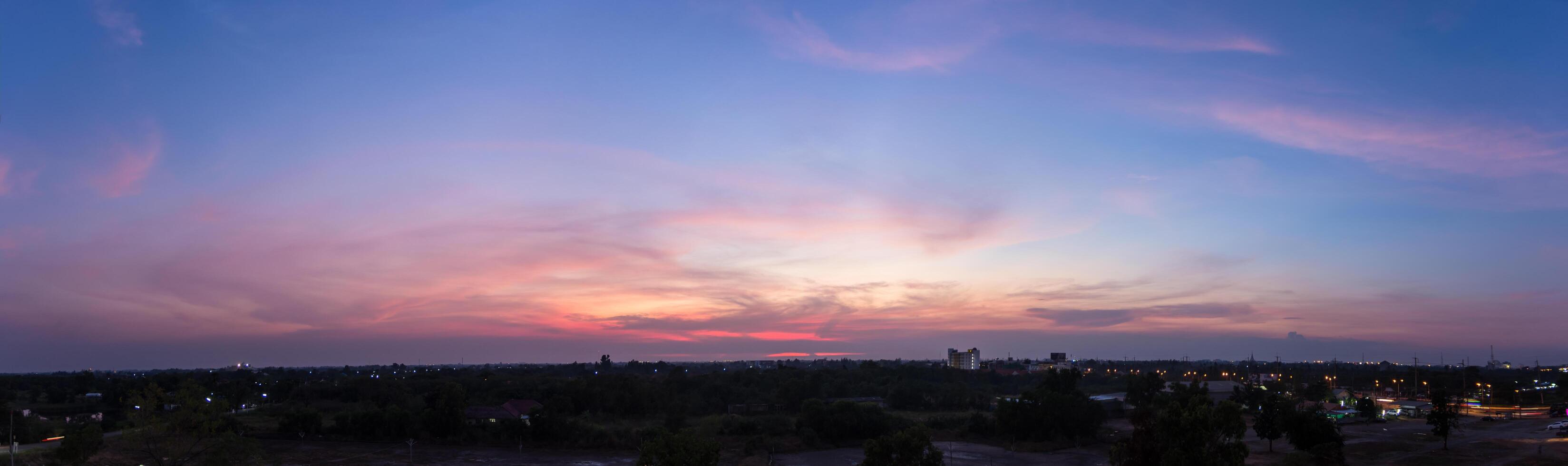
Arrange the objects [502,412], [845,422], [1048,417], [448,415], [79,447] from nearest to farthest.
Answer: [79,447]
[845,422]
[448,415]
[1048,417]
[502,412]

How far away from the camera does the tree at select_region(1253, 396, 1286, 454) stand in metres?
55.0

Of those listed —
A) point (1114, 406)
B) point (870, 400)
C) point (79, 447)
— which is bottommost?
point (1114, 406)

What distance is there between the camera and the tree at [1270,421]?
55.0m

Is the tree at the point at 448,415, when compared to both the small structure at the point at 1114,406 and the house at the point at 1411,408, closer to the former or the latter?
the small structure at the point at 1114,406

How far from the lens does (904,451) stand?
26.8m

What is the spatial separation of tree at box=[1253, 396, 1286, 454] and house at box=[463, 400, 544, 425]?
2077 inches

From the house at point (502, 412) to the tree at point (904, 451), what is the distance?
45.6 metres

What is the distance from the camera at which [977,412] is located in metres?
73.0

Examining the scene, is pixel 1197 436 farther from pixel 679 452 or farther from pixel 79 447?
pixel 79 447

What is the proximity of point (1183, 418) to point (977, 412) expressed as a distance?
5089 centimetres

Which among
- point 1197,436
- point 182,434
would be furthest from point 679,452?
point 182,434

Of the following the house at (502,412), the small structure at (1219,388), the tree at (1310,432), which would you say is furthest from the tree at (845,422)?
the small structure at (1219,388)

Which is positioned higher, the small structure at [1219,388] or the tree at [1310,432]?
the tree at [1310,432]

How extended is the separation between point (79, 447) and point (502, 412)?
37.9 metres
